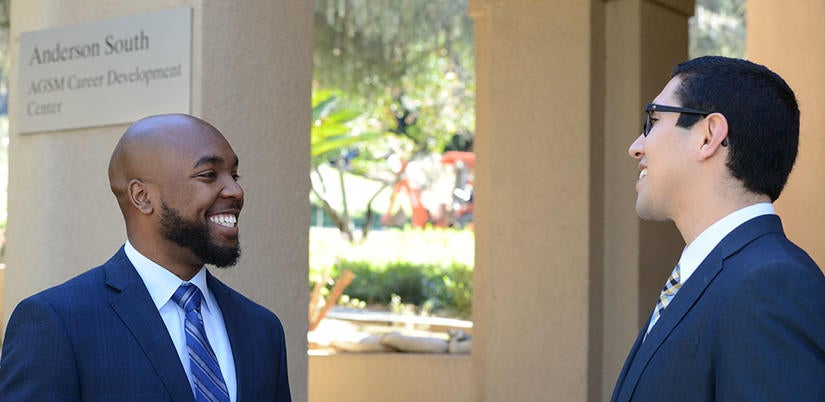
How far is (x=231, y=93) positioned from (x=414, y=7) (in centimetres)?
1096

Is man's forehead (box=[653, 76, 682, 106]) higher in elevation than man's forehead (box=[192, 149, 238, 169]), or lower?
higher

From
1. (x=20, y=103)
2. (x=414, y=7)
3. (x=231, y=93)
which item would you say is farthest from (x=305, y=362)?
(x=414, y=7)

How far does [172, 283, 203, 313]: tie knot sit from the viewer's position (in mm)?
2996

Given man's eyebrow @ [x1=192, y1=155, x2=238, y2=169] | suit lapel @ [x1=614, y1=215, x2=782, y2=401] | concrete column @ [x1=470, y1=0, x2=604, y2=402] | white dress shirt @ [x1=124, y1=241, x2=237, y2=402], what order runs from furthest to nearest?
concrete column @ [x1=470, y1=0, x2=604, y2=402], man's eyebrow @ [x1=192, y1=155, x2=238, y2=169], white dress shirt @ [x1=124, y1=241, x2=237, y2=402], suit lapel @ [x1=614, y1=215, x2=782, y2=401]

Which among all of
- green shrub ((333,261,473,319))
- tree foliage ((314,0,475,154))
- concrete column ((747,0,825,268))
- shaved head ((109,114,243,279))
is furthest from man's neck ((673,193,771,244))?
green shrub ((333,261,473,319))

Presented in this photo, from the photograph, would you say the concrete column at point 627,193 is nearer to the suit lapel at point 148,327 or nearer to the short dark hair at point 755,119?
the short dark hair at point 755,119

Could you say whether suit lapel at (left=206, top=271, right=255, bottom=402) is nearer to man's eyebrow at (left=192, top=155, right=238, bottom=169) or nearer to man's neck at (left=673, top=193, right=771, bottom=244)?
man's eyebrow at (left=192, top=155, right=238, bottom=169)

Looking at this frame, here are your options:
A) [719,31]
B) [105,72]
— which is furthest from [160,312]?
[719,31]

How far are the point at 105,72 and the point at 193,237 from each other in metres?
2.26

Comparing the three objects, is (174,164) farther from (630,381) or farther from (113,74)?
(113,74)

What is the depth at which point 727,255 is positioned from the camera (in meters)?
2.54

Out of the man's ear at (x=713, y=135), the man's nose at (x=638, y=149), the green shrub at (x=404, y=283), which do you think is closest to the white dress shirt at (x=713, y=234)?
the man's ear at (x=713, y=135)

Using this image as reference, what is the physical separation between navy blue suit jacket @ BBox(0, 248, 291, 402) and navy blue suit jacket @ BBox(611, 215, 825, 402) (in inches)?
43.2

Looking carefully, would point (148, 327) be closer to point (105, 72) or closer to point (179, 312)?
point (179, 312)
